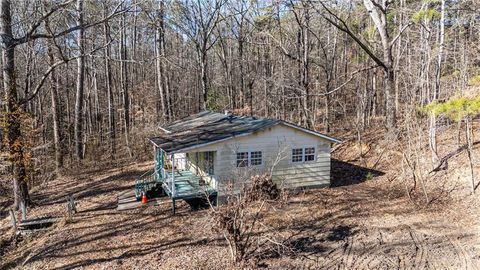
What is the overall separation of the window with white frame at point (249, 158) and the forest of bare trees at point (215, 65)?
4.63 meters

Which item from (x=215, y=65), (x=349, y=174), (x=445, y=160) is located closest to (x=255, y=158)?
(x=349, y=174)

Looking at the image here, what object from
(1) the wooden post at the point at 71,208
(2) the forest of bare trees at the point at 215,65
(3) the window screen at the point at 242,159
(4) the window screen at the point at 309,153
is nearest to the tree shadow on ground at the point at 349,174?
(4) the window screen at the point at 309,153

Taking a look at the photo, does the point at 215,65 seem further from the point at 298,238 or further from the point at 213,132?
the point at 298,238

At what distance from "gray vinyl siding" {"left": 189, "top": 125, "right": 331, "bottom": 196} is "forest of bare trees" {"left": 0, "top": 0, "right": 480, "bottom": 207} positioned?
3075 millimetres

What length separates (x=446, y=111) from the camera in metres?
10.2

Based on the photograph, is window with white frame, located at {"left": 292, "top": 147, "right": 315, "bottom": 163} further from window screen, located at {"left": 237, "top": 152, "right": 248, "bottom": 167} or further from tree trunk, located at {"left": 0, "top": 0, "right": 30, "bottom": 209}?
tree trunk, located at {"left": 0, "top": 0, "right": 30, "bottom": 209}

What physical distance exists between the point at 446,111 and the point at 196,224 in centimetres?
841

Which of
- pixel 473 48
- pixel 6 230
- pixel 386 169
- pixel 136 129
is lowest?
pixel 6 230

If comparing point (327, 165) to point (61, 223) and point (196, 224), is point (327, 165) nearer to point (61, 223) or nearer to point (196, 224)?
point (196, 224)

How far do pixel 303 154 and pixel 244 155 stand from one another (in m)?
2.67

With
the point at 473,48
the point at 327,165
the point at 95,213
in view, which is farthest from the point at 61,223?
the point at 473,48

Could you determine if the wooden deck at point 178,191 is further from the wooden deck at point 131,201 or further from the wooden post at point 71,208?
the wooden post at point 71,208

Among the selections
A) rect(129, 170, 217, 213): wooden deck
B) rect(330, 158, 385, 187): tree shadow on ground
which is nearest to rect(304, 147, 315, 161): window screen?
rect(330, 158, 385, 187): tree shadow on ground

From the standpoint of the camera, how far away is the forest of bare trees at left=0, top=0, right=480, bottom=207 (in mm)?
13742
